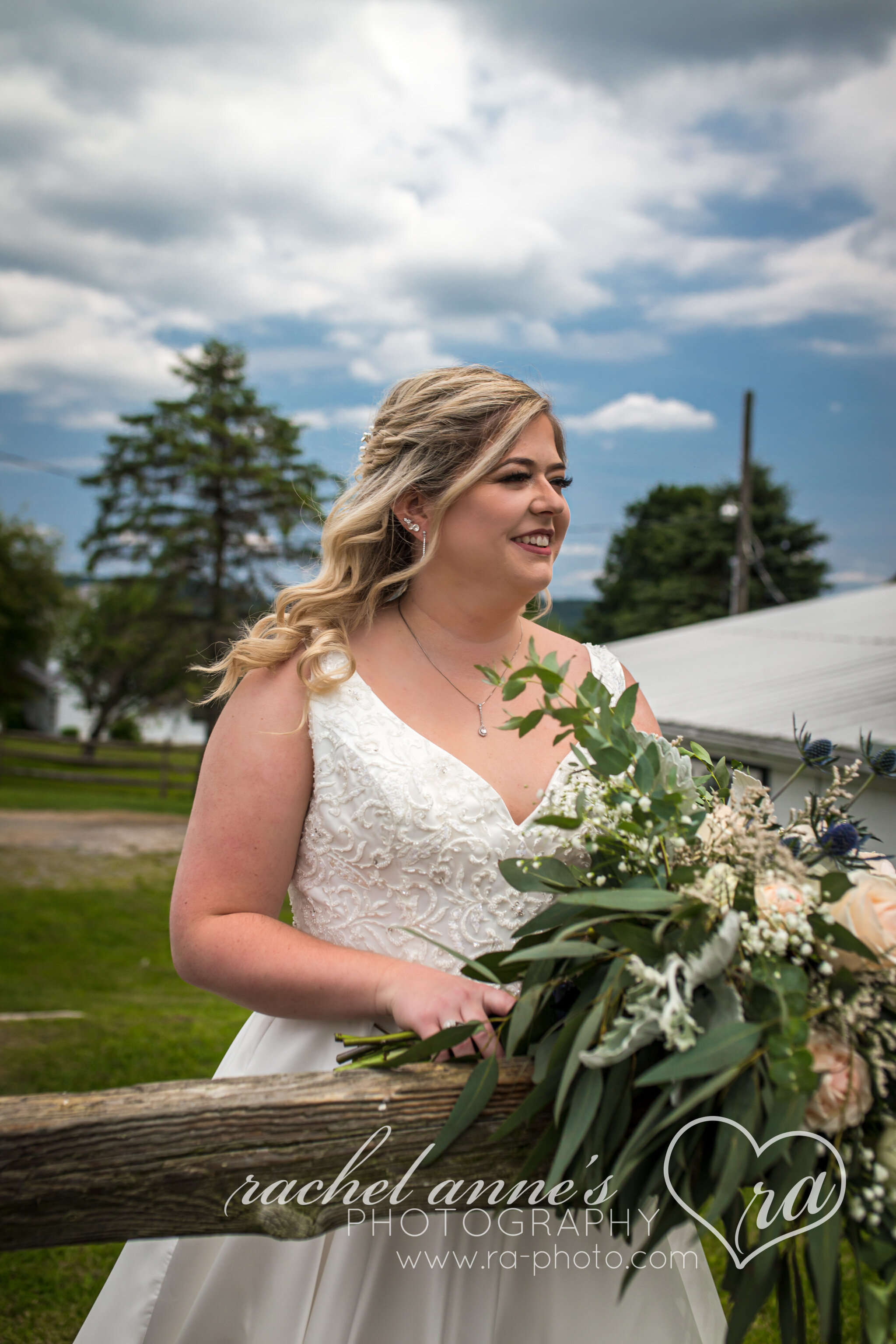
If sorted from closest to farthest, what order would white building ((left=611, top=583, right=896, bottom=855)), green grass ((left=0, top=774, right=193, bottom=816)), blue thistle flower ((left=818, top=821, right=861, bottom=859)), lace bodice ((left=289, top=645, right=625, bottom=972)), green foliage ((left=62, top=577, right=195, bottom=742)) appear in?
blue thistle flower ((left=818, top=821, right=861, bottom=859))
lace bodice ((left=289, top=645, right=625, bottom=972))
white building ((left=611, top=583, right=896, bottom=855))
green grass ((left=0, top=774, right=193, bottom=816))
green foliage ((left=62, top=577, right=195, bottom=742))

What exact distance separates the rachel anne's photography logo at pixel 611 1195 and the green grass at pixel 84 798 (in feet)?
63.5

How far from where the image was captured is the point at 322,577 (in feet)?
8.02

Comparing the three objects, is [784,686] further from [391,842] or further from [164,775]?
[164,775]

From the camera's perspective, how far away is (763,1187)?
125 cm

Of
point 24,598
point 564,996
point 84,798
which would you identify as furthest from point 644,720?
point 24,598

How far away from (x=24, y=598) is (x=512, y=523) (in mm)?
31495

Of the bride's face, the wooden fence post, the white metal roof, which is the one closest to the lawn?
the bride's face

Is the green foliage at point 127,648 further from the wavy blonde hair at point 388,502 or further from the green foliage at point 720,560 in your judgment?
the wavy blonde hair at point 388,502

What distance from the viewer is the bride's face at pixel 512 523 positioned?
2.19 metres

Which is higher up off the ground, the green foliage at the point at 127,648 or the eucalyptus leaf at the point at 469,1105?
the green foliage at the point at 127,648

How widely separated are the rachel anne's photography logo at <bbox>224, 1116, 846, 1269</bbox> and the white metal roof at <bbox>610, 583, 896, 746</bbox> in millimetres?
3562

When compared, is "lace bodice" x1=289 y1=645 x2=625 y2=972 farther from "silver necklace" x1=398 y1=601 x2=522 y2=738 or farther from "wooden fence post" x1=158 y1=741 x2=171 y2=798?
"wooden fence post" x1=158 y1=741 x2=171 y2=798

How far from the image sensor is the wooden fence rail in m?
25.5

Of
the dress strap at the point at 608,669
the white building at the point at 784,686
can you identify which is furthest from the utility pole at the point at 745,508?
the dress strap at the point at 608,669
